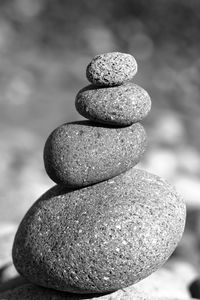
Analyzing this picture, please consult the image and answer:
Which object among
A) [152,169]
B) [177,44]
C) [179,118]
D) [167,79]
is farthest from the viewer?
[177,44]

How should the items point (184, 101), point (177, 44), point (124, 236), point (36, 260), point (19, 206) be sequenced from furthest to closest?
point (177, 44) < point (184, 101) < point (19, 206) < point (36, 260) < point (124, 236)

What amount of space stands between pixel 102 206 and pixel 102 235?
320 mm

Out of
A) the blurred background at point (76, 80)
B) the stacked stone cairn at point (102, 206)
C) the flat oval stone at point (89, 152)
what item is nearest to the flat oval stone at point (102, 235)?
the stacked stone cairn at point (102, 206)

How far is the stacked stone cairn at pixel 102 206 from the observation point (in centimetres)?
466

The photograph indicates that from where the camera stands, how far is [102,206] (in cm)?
486

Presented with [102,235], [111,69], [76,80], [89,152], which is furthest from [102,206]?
[76,80]

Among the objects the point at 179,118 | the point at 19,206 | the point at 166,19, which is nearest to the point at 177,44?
the point at 166,19

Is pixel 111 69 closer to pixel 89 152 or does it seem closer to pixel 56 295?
pixel 89 152

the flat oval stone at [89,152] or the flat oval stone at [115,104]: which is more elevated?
the flat oval stone at [115,104]

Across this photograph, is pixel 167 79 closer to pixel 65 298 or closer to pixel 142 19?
pixel 142 19

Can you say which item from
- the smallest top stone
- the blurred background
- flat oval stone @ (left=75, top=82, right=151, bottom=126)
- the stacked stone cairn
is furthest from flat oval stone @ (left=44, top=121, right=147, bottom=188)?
the blurred background

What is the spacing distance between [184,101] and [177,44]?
4.99m

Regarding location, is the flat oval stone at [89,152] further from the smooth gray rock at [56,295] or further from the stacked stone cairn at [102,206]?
the smooth gray rock at [56,295]

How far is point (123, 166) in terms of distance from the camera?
5.05 metres
